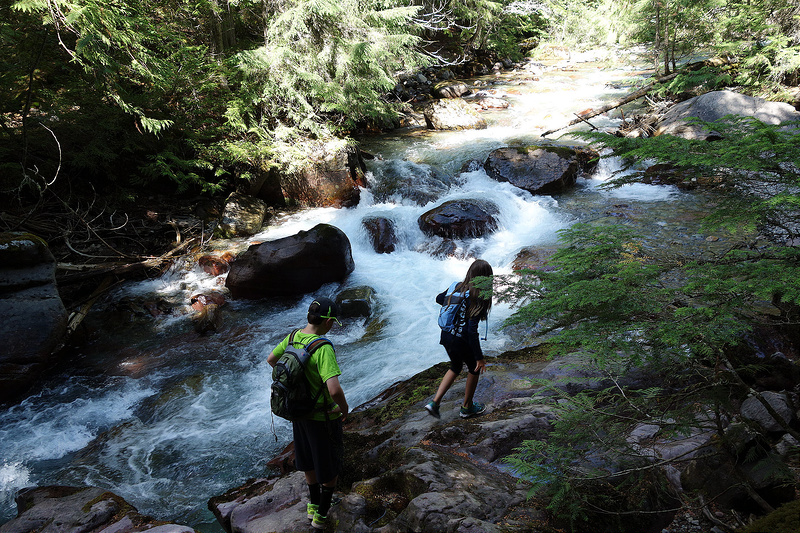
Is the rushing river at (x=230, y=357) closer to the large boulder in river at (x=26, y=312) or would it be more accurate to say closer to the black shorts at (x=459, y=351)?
the large boulder in river at (x=26, y=312)

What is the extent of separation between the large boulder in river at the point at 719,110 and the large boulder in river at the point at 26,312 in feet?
48.1

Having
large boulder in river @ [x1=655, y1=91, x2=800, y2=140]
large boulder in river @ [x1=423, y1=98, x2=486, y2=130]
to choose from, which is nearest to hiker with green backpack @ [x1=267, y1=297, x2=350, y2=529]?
large boulder in river @ [x1=655, y1=91, x2=800, y2=140]

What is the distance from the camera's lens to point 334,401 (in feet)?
10.4

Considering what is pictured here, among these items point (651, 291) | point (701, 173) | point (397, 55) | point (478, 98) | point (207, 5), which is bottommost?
point (651, 291)

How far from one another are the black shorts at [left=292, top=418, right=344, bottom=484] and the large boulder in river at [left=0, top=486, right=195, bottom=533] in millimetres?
1192

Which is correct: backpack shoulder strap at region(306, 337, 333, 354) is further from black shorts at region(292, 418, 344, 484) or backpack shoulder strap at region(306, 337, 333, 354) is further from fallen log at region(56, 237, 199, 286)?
fallen log at region(56, 237, 199, 286)

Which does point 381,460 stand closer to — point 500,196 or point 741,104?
point 500,196

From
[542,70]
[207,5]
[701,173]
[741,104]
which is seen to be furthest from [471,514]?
[542,70]

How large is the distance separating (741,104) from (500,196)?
7791 mm

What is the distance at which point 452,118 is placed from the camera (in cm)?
1831

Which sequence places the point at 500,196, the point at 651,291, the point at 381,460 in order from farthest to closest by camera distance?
the point at 500,196, the point at 381,460, the point at 651,291

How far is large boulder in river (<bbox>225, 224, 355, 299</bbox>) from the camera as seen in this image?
9.13 metres

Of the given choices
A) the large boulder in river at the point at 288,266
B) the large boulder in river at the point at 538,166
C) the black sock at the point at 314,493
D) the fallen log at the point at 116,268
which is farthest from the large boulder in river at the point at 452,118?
the black sock at the point at 314,493

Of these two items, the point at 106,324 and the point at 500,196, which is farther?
the point at 500,196
